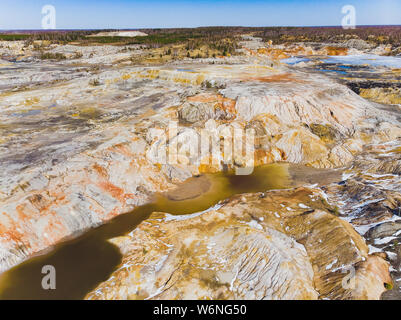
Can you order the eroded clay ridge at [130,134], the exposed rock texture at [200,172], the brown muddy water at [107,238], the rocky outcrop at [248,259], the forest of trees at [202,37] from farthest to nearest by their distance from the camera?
the forest of trees at [202,37], the eroded clay ridge at [130,134], the brown muddy water at [107,238], the exposed rock texture at [200,172], the rocky outcrop at [248,259]

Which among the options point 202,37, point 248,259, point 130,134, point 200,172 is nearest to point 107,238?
point 248,259

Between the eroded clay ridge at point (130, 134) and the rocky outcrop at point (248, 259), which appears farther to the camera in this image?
the eroded clay ridge at point (130, 134)

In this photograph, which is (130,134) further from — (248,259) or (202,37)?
(202,37)

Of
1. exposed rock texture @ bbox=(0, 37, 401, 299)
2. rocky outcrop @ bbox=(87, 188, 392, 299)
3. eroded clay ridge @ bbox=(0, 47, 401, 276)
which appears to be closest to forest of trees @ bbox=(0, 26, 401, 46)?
eroded clay ridge @ bbox=(0, 47, 401, 276)

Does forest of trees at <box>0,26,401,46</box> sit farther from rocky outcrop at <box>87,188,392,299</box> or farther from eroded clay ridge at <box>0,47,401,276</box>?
rocky outcrop at <box>87,188,392,299</box>

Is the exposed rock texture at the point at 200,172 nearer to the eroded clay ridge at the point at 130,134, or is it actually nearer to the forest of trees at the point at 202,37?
the eroded clay ridge at the point at 130,134

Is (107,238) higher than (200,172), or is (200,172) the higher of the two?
(200,172)

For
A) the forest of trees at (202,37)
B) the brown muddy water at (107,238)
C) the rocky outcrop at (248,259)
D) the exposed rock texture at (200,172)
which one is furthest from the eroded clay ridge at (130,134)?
the forest of trees at (202,37)
